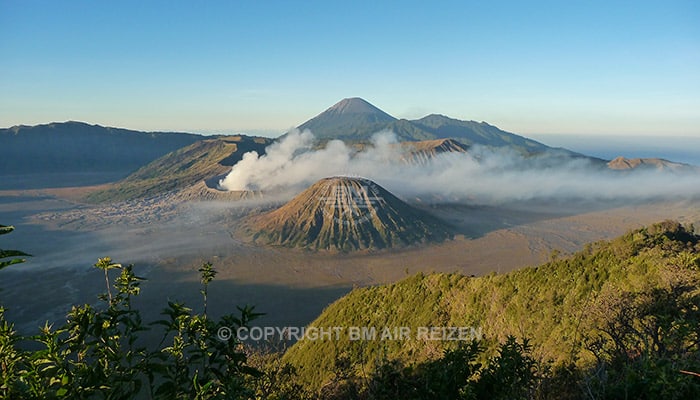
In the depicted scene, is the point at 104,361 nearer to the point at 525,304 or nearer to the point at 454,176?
the point at 525,304

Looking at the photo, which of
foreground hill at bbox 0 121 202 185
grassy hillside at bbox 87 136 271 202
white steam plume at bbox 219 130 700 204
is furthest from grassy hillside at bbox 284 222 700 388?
foreground hill at bbox 0 121 202 185

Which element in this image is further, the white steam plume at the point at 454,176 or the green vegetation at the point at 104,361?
the white steam plume at the point at 454,176

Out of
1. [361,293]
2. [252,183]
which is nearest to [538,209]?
[252,183]

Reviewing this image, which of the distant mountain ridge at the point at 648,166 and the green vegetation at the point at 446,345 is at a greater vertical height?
the distant mountain ridge at the point at 648,166

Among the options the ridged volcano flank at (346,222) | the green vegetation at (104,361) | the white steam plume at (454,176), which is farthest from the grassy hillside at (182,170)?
the green vegetation at (104,361)

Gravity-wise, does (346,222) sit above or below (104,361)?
below

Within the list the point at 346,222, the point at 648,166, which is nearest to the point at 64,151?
the point at 346,222

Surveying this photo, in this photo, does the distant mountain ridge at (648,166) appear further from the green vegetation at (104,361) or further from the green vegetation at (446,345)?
the green vegetation at (104,361)

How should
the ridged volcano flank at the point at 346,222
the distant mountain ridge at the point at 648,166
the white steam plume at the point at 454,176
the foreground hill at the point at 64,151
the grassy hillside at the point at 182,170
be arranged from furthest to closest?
1. the foreground hill at the point at 64,151
2. the distant mountain ridge at the point at 648,166
3. the grassy hillside at the point at 182,170
4. the white steam plume at the point at 454,176
5. the ridged volcano flank at the point at 346,222
